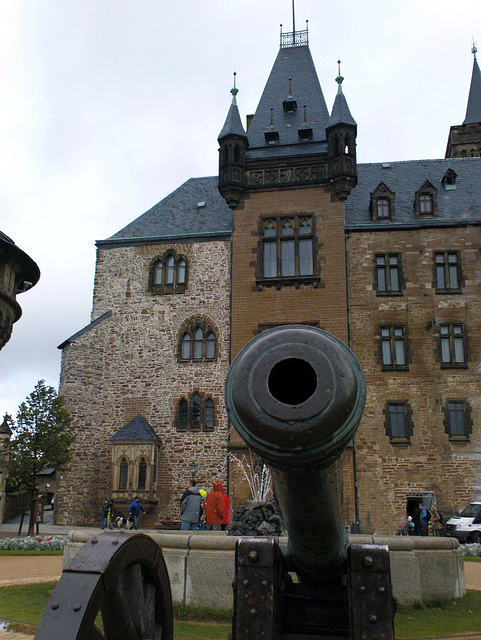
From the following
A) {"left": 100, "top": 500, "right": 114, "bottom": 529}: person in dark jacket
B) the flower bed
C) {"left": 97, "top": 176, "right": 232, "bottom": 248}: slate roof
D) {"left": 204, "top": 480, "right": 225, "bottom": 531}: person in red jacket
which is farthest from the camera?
{"left": 97, "top": 176, "right": 232, "bottom": 248}: slate roof

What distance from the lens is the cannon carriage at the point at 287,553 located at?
7.00ft

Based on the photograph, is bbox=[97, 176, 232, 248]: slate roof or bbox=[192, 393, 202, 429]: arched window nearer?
bbox=[192, 393, 202, 429]: arched window

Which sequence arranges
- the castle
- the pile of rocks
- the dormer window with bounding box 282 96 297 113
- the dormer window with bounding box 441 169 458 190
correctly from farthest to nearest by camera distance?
1. the dormer window with bounding box 441 169 458 190
2. the dormer window with bounding box 282 96 297 113
3. the castle
4. the pile of rocks

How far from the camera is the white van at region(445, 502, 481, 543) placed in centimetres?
2014

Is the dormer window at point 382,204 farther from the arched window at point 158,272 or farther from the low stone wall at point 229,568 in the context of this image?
the low stone wall at point 229,568

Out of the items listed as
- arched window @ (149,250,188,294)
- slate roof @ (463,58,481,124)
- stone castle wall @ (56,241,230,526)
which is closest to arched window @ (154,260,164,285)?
arched window @ (149,250,188,294)

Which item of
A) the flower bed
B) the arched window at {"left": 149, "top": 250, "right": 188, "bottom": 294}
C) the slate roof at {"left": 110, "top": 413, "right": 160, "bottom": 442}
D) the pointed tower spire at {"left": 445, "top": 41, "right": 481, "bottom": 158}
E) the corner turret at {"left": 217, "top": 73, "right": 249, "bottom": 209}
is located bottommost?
the flower bed

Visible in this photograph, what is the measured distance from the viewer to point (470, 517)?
20.7 meters

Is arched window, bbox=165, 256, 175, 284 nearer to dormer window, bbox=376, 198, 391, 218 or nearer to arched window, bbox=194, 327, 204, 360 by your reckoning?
arched window, bbox=194, 327, 204, 360

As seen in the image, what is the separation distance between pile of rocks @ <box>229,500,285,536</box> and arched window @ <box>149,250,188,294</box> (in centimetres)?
1708

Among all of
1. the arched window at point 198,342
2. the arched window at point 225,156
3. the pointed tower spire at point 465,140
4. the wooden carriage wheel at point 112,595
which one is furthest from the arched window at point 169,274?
the wooden carriage wheel at point 112,595

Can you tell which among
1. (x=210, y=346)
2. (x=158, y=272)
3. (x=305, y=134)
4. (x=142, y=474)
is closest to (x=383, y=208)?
(x=305, y=134)

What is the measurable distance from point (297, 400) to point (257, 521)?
7871 mm

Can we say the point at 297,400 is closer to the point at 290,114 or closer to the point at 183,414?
the point at 183,414
